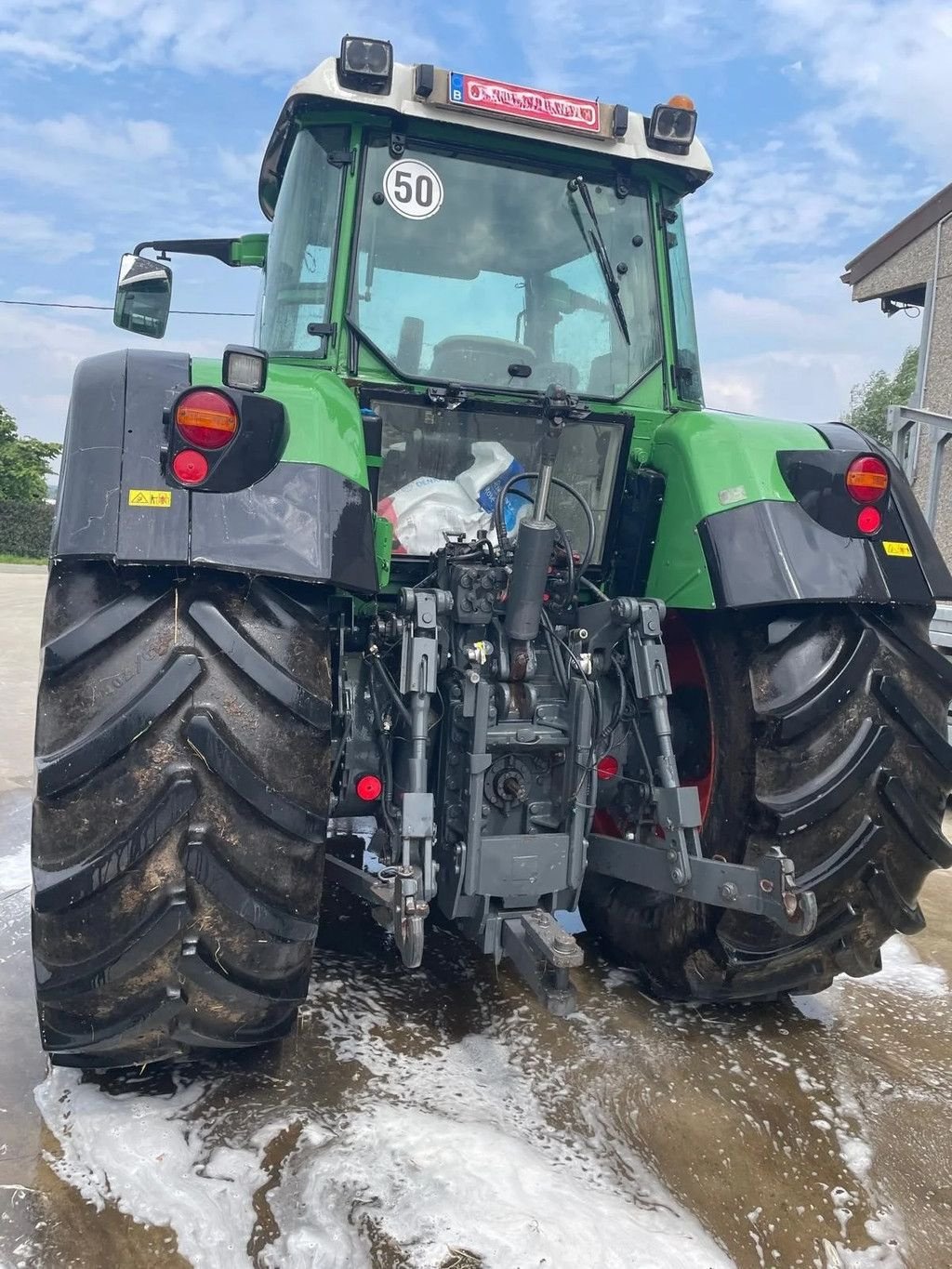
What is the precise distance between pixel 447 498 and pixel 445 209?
86cm

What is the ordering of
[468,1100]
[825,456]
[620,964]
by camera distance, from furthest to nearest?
[620,964]
[825,456]
[468,1100]

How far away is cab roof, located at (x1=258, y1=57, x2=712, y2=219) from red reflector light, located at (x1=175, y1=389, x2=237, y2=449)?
1.16m

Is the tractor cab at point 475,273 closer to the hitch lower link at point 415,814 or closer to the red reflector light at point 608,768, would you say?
the hitch lower link at point 415,814

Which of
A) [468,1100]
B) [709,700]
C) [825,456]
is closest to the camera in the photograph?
[468,1100]

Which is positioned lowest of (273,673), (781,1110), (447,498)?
(781,1110)

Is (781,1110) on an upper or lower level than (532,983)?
lower

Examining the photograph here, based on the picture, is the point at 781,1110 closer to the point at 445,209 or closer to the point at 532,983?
the point at 532,983

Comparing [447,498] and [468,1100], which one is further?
[447,498]

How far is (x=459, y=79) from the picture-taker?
111 inches

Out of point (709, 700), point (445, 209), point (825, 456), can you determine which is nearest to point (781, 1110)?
point (709, 700)

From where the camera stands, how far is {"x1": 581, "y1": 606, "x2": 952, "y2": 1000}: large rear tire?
2.51 metres

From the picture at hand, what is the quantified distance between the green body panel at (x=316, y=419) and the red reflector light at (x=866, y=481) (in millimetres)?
1249

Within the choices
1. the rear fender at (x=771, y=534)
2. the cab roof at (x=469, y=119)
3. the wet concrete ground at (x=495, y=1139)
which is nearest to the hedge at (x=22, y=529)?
the cab roof at (x=469, y=119)

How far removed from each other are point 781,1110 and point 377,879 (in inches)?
45.6
